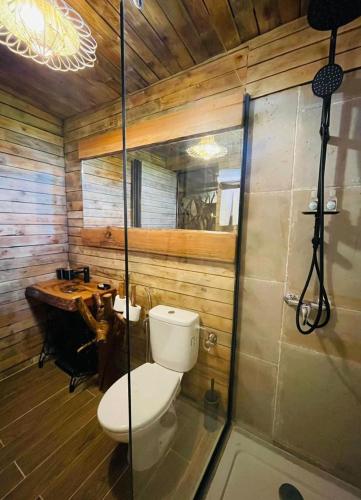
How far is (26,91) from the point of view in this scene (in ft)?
5.65

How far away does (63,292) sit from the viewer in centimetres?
181

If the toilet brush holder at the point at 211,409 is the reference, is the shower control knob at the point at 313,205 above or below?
above

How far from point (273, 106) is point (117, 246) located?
5.12ft

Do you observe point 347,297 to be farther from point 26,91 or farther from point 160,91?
point 26,91

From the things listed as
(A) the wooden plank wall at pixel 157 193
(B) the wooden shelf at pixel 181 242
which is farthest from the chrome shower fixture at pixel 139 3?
(B) the wooden shelf at pixel 181 242

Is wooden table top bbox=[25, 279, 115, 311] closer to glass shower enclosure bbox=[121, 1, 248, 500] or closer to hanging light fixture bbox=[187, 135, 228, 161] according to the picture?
glass shower enclosure bbox=[121, 1, 248, 500]

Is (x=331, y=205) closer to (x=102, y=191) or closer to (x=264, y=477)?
(x=264, y=477)

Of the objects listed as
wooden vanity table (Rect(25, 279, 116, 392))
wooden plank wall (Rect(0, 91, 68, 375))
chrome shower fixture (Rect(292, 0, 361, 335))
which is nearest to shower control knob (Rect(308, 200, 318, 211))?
chrome shower fixture (Rect(292, 0, 361, 335))

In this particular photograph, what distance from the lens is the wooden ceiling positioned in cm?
101

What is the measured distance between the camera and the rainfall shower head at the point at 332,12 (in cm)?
79

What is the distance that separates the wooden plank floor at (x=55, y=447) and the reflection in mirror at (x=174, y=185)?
155 centimetres

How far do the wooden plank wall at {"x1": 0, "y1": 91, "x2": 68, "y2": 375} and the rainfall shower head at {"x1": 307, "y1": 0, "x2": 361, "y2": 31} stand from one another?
2233 mm

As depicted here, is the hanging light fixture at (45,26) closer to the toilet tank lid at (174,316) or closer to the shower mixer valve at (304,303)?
the toilet tank lid at (174,316)

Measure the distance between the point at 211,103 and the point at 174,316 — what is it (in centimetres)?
142
